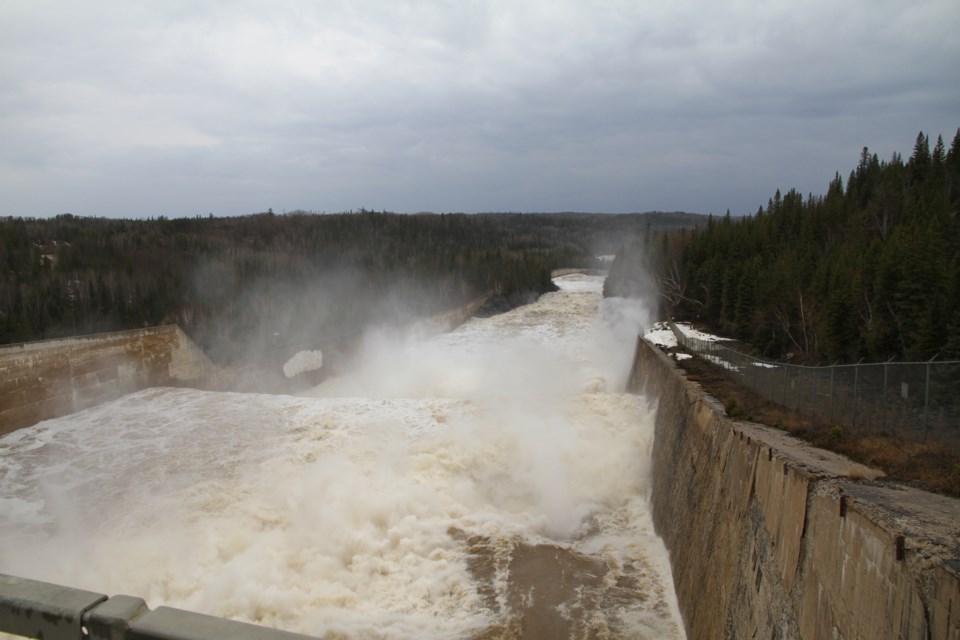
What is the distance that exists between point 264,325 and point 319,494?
31475mm

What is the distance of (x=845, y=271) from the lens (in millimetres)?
33969

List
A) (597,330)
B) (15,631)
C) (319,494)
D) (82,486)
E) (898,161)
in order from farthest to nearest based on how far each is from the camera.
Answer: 1. (898,161)
2. (597,330)
3. (82,486)
4. (319,494)
5. (15,631)

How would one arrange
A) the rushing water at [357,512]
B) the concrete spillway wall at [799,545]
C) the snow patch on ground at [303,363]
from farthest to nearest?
the snow patch on ground at [303,363]
the rushing water at [357,512]
the concrete spillway wall at [799,545]

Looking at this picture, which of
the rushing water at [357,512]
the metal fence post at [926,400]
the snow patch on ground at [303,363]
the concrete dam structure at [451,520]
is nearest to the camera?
the concrete dam structure at [451,520]

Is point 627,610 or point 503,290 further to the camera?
point 503,290

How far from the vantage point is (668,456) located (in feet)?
55.0

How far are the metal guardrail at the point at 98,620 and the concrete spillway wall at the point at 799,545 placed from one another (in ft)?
16.9

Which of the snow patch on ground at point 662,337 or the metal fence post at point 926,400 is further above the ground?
the metal fence post at point 926,400

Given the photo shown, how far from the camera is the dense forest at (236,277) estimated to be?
158 feet

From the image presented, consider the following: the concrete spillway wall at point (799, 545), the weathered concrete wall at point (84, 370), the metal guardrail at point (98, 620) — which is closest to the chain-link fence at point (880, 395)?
the concrete spillway wall at point (799, 545)

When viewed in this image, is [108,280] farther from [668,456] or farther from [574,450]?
[668,456]

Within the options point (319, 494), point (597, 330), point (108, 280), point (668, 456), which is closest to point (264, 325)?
point (108, 280)

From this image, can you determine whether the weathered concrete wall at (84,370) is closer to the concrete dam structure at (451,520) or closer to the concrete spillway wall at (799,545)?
the concrete dam structure at (451,520)

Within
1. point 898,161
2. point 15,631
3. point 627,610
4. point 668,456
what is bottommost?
point 627,610
